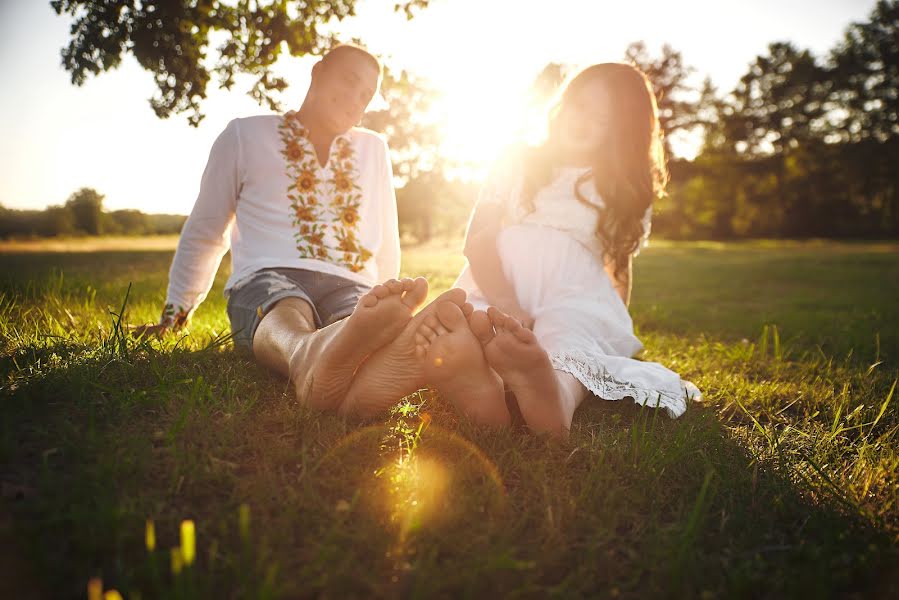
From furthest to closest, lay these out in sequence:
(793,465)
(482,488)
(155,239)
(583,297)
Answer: (155,239), (583,297), (793,465), (482,488)

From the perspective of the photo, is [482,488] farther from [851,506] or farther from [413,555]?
[851,506]

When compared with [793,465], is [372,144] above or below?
above

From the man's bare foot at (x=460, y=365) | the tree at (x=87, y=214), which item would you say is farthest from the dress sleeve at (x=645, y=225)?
the tree at (x=87, y=214)

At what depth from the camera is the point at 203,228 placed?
2.41m

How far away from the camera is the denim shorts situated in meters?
2.02

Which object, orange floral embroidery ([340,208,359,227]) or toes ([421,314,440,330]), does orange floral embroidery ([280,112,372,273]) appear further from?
toes ([421,314,440,330])

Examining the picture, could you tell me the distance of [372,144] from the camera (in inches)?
110

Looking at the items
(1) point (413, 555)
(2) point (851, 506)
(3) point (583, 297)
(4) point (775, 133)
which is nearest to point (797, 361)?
(3) point (583, 297)

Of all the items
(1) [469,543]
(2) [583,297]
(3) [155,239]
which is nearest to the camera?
(1) [469,543]

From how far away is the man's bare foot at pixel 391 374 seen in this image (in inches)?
58.9

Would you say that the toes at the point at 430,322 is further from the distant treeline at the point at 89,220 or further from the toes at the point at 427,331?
the distant treeline at the point at 89,220

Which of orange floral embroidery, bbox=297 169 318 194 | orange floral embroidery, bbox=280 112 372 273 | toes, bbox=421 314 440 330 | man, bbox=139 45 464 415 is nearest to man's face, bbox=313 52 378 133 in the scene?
man, bbox=139 45 464 415

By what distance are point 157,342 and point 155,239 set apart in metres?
15.7

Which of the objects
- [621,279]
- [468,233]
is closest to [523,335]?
[468,233]
